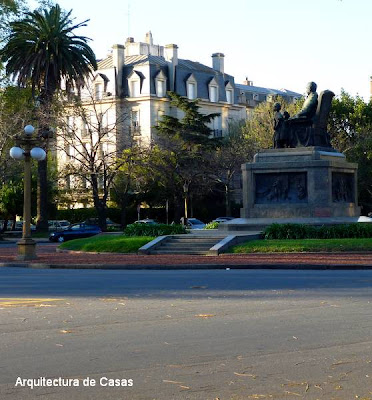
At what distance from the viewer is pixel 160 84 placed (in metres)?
88.2

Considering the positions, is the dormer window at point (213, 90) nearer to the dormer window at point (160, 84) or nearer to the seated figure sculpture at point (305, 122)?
the dormer window at point (160, 84)

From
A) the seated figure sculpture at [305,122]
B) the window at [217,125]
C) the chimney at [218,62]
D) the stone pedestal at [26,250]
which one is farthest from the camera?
the chimney at [218,62]

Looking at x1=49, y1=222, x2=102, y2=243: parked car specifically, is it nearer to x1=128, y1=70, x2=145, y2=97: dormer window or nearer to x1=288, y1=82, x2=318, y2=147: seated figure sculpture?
x1=288, y1=82, x2=318, y2=147: seated figure sculpture

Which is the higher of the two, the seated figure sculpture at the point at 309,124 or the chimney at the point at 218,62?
the chimney at the point at 218,62

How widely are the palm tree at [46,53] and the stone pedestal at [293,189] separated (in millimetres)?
22156

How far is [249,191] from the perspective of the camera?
3431cm

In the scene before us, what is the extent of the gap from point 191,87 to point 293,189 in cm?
5876

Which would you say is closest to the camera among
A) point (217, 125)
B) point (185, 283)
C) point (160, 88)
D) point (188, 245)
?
point (185, 283)

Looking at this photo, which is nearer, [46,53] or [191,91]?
[46,53]

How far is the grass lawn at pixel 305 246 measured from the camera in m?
28.4

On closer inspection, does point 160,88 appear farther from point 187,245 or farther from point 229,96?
point 187,245

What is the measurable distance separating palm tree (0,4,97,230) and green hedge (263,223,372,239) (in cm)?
2592

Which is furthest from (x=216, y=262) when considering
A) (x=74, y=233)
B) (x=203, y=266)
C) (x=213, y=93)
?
(x=213, y=93)

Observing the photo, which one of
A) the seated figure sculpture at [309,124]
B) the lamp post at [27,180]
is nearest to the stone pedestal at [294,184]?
the seated figure sculpture at [309,124]
